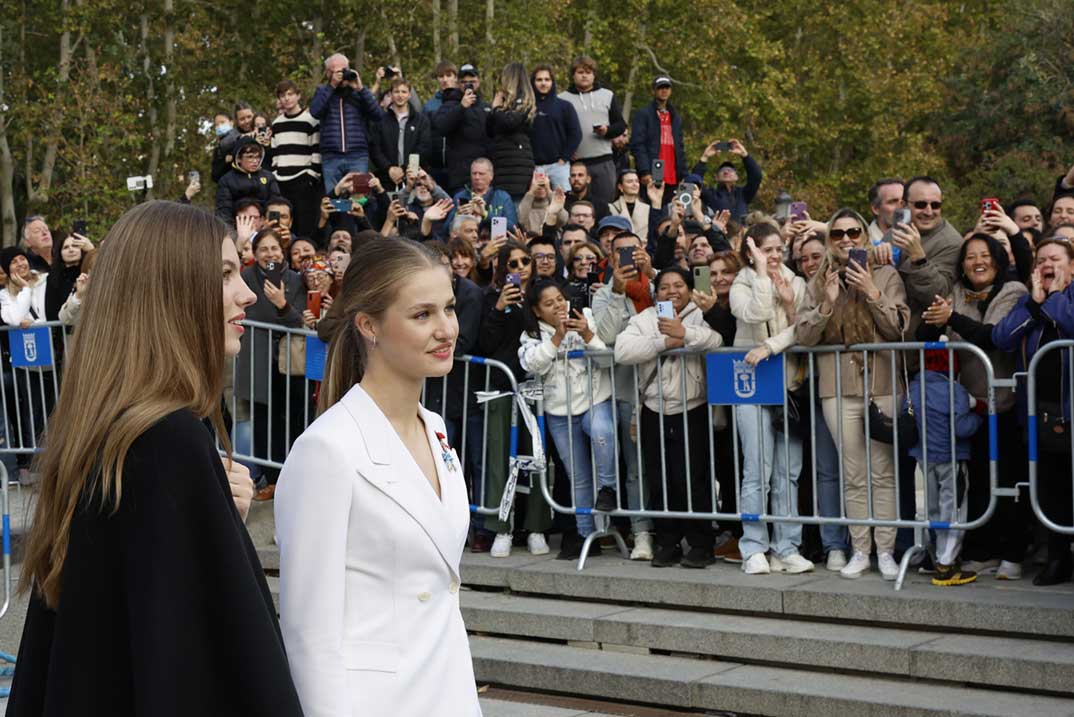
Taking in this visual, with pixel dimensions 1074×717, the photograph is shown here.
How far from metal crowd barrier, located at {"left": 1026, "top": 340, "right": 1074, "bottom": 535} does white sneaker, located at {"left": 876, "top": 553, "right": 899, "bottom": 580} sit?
916 millimetres

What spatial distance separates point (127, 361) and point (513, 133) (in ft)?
39.9

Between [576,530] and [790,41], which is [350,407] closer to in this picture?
[576,530]

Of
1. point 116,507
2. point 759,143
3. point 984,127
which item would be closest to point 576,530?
point 116,507

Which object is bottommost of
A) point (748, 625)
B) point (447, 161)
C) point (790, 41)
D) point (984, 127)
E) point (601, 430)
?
point (748, 625)

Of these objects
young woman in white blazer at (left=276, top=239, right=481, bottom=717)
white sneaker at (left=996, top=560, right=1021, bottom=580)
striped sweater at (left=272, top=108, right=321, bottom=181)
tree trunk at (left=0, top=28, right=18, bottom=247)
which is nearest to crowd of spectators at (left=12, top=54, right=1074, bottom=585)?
white sneaker at (left=996, top=560, right=1021, bottom=580)

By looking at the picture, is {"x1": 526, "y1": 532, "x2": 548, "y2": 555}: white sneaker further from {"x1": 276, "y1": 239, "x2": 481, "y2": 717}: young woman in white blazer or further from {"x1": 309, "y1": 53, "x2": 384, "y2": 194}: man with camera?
{"x1": 276, "y1": 239, "x2": 481, "y2": 717}: young woman in white blazer

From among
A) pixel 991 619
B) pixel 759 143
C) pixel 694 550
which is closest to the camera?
pixel 991 619

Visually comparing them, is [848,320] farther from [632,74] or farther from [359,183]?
[632,74]

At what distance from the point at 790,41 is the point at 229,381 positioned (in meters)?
36.6

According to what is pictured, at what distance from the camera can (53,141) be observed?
3134 centimetres

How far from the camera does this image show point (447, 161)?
15.5m

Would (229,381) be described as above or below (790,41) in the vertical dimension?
below

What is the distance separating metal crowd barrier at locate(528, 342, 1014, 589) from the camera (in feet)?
27.6

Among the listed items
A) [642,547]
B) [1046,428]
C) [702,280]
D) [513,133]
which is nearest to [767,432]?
[702,280]
